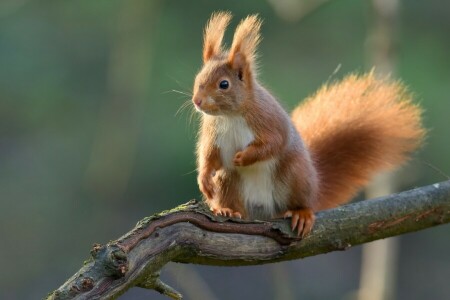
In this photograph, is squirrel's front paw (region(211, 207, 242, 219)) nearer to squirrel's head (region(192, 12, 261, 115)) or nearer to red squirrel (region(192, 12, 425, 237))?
red squirrel (region(192, 12, 425, 237))

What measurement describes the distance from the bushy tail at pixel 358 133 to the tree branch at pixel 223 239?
43cm

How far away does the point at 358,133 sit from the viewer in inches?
120

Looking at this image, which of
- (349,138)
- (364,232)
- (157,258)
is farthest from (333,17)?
(157,258)

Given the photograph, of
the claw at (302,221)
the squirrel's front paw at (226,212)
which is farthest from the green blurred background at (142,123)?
the claw at (302,221)

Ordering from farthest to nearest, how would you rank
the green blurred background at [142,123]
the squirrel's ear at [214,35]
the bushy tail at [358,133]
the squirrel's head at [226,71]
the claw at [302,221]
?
the green blurred background at [142,123] < the bushy tail at [358,133] < the squirrel's ear at [214,35] < the squirrel's head at [226,71] < the claw at [302,221]

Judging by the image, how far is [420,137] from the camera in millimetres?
2996

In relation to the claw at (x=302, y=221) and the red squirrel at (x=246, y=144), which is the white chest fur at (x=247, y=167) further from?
the claw at (x=302, y=221)

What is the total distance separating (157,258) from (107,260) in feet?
0.50

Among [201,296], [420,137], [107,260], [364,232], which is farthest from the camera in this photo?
[201,296]

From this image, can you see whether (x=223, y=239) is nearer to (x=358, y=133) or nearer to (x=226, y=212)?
(x=226, y=212)

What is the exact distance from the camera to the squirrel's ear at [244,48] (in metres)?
2.68

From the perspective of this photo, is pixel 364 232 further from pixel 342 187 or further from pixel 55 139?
pixel 55 139

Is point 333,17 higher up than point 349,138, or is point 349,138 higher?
point 333,17

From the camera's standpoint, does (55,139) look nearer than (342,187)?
No
